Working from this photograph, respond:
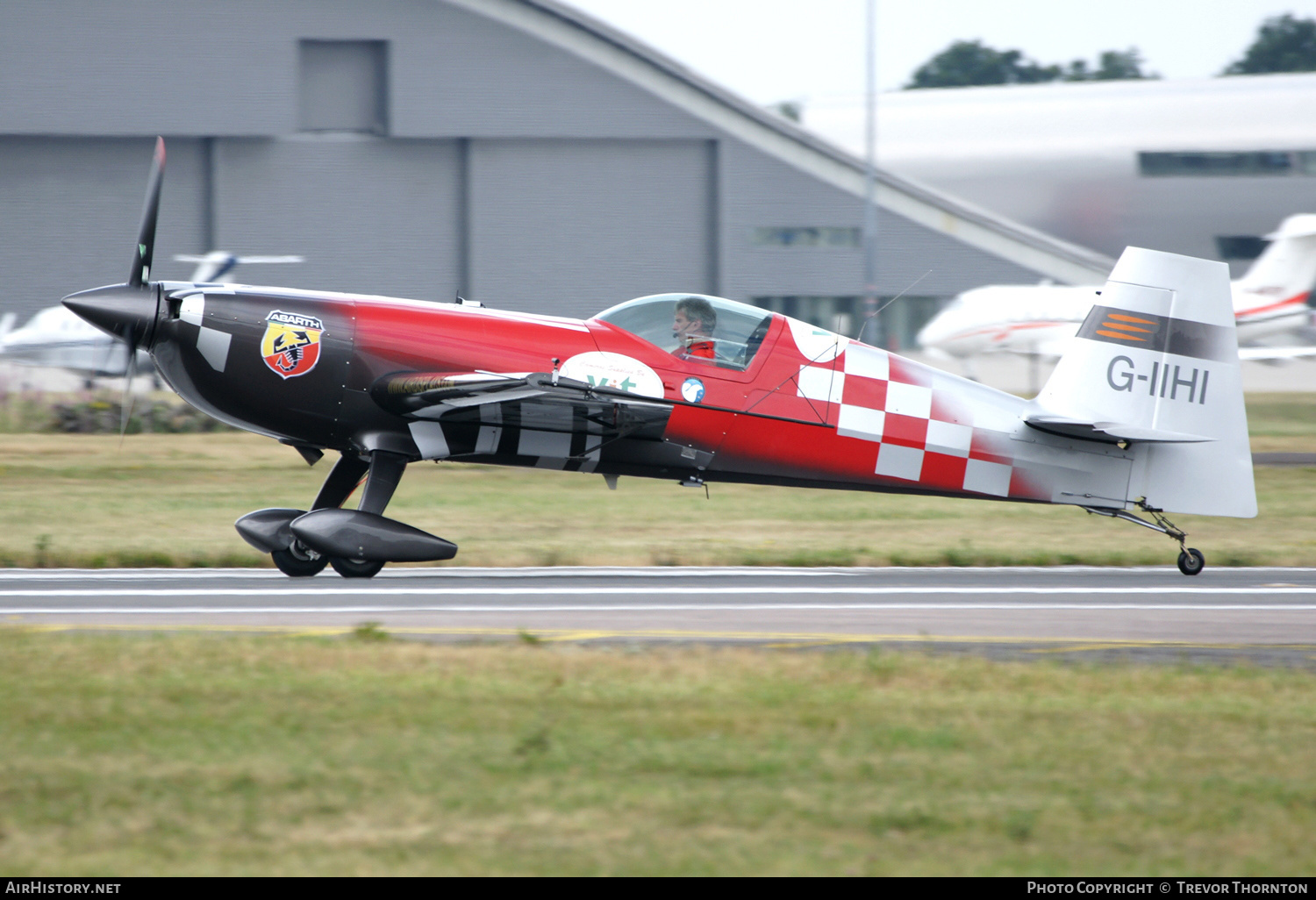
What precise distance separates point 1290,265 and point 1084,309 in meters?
5.42

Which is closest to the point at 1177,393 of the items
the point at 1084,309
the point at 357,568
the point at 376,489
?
the point at 376,489

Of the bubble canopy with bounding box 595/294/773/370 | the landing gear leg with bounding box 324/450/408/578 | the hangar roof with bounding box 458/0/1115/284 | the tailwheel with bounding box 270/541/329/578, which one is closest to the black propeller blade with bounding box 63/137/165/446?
the tailwheel with bounding box 270/541/329/578

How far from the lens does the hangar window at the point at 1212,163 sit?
167 ft

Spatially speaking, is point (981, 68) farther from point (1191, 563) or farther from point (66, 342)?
point (1191, 563)

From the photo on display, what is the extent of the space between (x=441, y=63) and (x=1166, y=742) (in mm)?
40531

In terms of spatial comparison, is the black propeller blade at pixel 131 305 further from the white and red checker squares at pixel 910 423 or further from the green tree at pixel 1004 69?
the green tree at pixel 1004 69

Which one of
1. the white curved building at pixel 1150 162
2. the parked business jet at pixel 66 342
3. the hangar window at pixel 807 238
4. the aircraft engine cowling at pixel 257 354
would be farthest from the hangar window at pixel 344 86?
the aircraft engine cowling at pixel 257 354

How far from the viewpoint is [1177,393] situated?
11781 millimetres

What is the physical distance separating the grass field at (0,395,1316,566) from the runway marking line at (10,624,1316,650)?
3.58 metres

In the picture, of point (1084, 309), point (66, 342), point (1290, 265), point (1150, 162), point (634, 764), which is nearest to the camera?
point (634, 764)

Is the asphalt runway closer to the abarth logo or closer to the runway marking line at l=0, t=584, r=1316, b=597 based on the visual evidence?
the runway marking line at l=0, t=584, r=1316, b=597

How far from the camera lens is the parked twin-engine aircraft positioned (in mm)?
34156

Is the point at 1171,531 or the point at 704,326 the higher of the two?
the point at 704,326

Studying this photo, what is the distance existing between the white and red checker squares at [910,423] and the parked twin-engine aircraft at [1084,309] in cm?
2295
